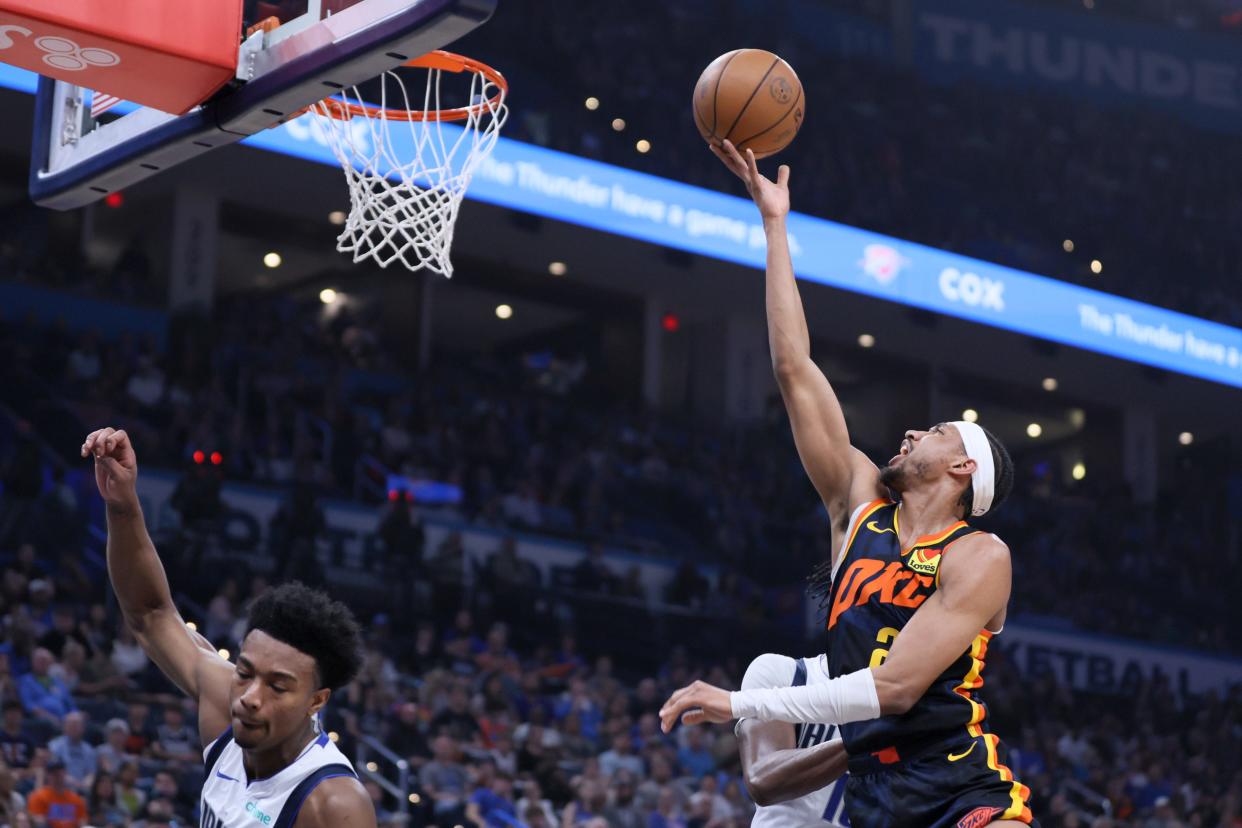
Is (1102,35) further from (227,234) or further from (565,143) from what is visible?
(227,234)

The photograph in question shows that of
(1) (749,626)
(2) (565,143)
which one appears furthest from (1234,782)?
(2) (565,143)

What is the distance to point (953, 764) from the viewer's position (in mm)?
3340

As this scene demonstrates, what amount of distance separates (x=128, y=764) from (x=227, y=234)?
31.5ft

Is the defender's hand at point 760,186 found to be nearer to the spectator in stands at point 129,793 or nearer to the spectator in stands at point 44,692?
the spectator in stands at point 129,793

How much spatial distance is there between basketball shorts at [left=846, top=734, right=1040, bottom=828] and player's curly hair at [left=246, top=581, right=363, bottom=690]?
44.6 inches

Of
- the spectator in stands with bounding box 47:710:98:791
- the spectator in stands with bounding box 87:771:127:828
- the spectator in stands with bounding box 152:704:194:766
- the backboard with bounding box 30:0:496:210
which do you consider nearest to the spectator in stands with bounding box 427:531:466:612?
the spectator in stands with bounding box 152:704:194:766

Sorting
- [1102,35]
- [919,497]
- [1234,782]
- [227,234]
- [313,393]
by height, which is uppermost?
[1102,35]

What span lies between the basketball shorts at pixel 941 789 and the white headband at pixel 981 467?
525 mm

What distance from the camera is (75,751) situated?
859cm

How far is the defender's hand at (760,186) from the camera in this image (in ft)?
12.7

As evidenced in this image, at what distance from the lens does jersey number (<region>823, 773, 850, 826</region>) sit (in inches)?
152

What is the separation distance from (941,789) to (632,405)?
14.2 meters

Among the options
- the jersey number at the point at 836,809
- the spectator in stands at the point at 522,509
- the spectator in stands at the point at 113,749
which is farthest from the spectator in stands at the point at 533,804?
the jersey number at the point at 836,809

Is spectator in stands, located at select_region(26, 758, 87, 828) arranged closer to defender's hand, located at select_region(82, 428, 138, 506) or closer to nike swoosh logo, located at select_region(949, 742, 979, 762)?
defender's hand, located at select_region(82, 428, 138, 506)
